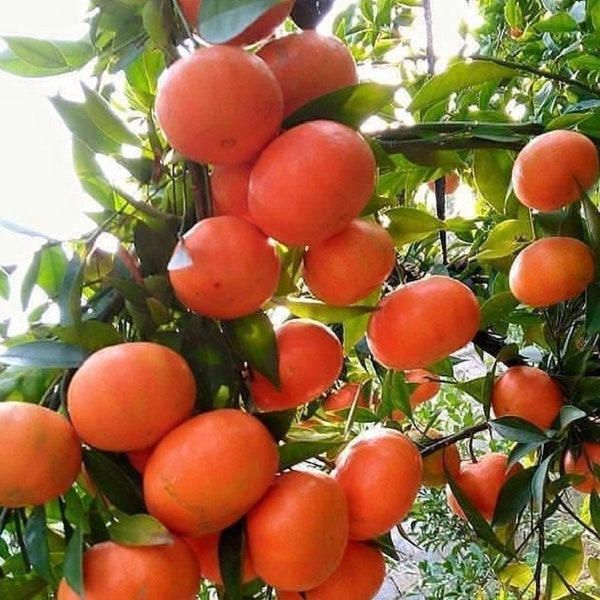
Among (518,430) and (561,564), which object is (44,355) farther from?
(561,564)

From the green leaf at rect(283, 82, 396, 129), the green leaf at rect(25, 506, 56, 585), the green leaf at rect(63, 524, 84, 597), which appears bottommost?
the green leaf at rect(25, 506, 56, 585)

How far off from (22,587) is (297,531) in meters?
0.16

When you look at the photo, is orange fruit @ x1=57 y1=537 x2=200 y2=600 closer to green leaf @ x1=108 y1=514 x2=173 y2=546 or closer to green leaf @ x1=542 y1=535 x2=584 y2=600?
green leaf @ x1=108 y1=514 x2=173 y2=546

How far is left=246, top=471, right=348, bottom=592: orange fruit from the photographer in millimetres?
394

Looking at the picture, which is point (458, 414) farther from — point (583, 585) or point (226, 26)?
point (226, 26)

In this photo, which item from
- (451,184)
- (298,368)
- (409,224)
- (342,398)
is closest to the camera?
(298,368)

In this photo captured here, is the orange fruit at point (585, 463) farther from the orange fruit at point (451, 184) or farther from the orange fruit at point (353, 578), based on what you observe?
the orange fruit at point (451, 184)

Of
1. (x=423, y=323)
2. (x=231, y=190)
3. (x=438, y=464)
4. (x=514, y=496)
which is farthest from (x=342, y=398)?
(x=231, y=190)

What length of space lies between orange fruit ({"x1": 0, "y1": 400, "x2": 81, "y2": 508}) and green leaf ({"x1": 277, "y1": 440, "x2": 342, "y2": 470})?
0.38 feet

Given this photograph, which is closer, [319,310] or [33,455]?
[33,455]

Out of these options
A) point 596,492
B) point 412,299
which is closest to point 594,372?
point 596,492

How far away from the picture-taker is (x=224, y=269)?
39cm

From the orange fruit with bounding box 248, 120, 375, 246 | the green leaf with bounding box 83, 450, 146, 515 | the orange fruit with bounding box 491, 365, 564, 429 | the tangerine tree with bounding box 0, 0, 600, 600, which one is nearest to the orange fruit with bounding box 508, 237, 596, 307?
the tangerine tree with bounding box 0, 0, 600, 600

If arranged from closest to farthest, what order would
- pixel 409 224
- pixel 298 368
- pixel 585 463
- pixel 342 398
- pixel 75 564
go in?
1. pixel 75 564
2. pixel 298 368
3. pixel 409 224
4. pixel 585 463
5. pixel 342 398
